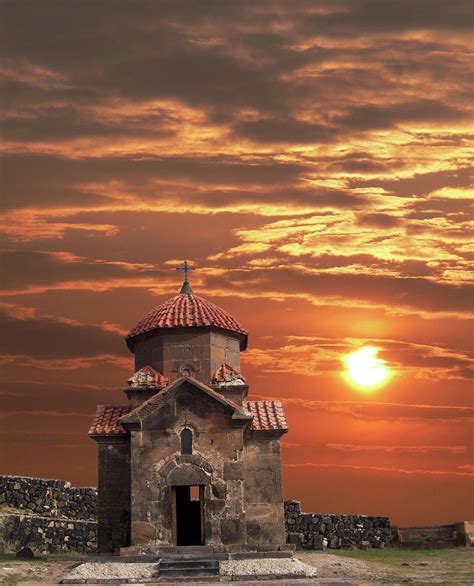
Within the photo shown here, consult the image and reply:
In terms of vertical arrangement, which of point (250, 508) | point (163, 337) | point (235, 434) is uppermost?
point (163, 337)

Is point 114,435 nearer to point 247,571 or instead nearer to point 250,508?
point 250,508

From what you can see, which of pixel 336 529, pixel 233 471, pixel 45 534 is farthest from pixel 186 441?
pixel 336 529

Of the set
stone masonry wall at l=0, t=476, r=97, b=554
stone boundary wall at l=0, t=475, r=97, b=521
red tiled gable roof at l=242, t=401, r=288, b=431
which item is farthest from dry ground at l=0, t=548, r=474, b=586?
stone boundary wall at l=0, t=475, r=97, b=521

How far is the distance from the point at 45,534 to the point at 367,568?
10637 millimetres

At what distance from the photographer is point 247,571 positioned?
60.7ft

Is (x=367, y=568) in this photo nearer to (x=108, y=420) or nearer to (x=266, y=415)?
(x=266, y=415)

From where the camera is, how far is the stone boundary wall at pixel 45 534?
25797mm

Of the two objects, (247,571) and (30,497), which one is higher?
(30,497)

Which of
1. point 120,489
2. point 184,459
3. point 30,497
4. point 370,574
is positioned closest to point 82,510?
point 30,497

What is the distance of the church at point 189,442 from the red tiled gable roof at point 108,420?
0.02m

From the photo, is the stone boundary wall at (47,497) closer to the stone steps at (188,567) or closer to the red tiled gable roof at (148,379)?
the red tiled gable roof at (148,379)

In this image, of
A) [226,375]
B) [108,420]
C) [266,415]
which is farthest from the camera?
[108,420]

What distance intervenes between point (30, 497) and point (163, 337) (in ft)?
31.2

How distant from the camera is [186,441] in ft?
66.8
